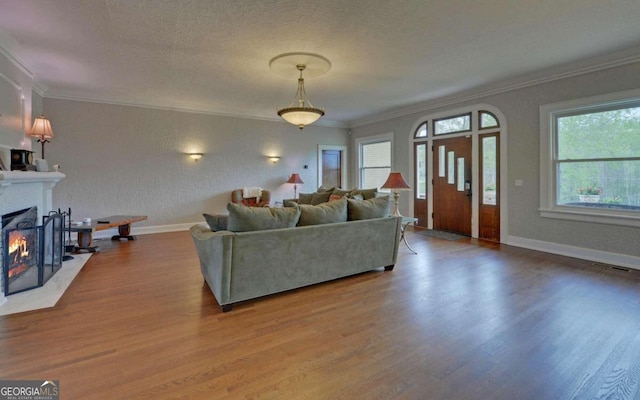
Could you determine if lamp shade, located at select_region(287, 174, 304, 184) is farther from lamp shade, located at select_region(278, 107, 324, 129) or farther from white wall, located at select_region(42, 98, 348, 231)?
lamp shade, located at select_region(278, 107, 324, 129)

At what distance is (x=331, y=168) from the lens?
8.72 meters

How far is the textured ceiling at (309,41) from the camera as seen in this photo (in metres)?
2.80

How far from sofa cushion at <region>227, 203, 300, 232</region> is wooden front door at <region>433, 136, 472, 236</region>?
4.15 m

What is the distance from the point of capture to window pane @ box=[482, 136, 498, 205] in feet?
17.7

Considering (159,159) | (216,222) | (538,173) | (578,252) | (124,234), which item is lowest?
(578,252)

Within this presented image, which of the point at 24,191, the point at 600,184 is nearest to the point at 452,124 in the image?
the point at 600,184

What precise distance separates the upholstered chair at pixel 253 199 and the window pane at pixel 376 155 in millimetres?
2920

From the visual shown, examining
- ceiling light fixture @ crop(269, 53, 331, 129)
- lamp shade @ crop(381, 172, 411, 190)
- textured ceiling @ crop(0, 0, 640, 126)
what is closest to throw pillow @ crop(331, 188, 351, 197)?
lamp shade @ crop(381, 172, 411, 190)

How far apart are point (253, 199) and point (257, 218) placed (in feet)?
14.6

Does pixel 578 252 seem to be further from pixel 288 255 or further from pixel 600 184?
pixel 288 255

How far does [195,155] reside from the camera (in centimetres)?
667

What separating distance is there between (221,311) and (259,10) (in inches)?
109

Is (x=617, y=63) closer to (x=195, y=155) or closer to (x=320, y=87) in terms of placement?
(x=320, y=87)

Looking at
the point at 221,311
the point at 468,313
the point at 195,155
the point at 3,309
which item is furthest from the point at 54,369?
the point at 195,155
